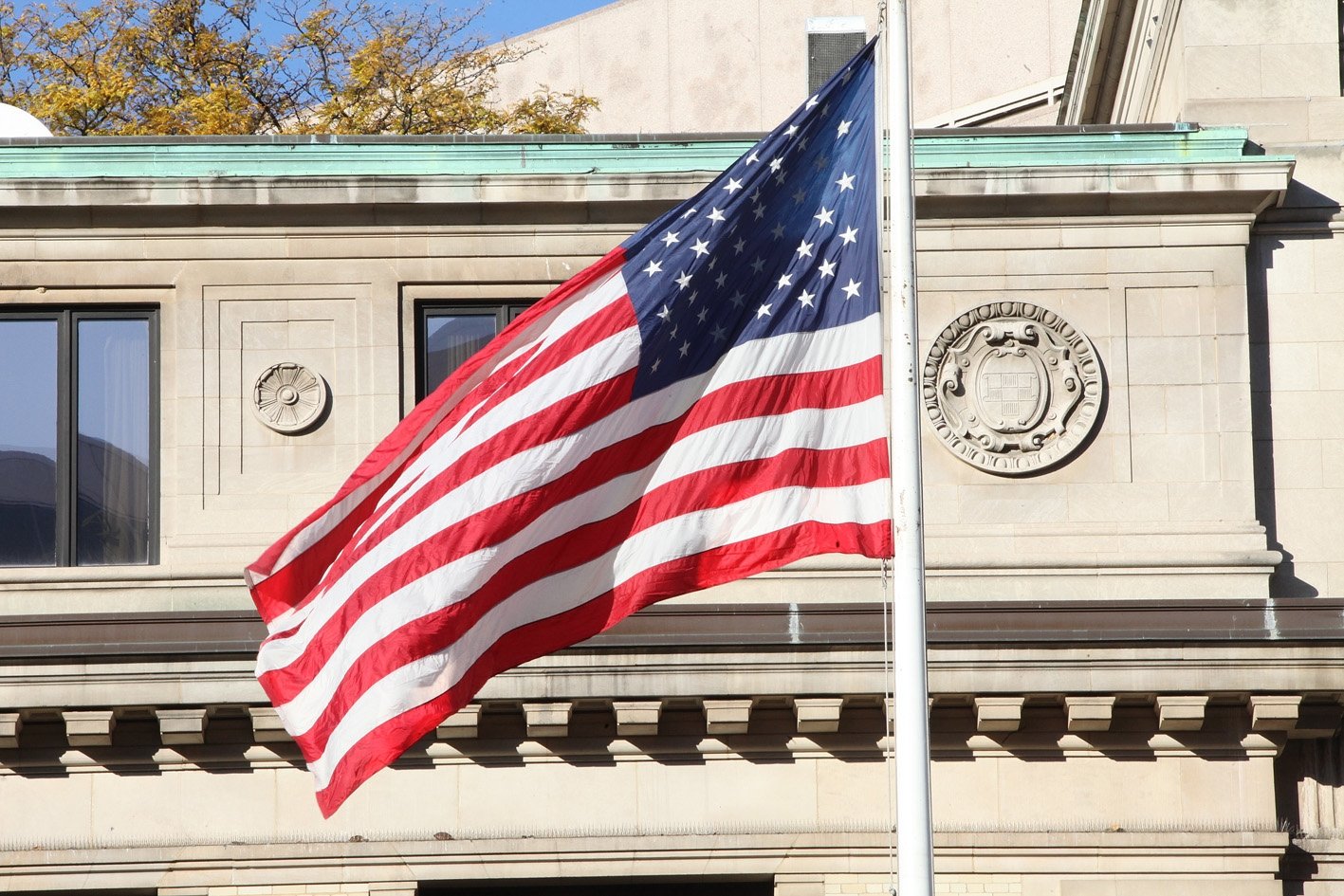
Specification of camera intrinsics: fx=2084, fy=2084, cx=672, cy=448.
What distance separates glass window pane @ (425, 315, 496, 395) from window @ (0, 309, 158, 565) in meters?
2.41

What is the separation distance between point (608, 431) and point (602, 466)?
0.19 metres

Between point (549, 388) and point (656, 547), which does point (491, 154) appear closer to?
point (549, 388)

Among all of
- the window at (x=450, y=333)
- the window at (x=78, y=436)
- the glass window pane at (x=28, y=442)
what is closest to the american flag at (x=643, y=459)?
the window at (x=450, y=333)

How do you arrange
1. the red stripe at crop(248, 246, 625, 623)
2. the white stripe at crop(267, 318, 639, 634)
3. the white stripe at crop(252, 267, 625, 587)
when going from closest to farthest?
the white stripe at crop(267, 318, 639, 634) → the white stripe at crop(252, 267, 625, 587) → the red stripe at crop(248, 246, 625, 623)

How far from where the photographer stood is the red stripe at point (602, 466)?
11062 mm

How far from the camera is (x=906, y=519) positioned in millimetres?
10781

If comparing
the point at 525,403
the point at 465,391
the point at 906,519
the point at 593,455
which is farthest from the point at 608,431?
the point at 906,519

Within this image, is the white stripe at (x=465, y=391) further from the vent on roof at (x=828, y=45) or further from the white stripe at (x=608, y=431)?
the vent on roof at (x=828, y=45)

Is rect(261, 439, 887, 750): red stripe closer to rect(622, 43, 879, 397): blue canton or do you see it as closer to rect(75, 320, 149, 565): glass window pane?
rect(622, 43, 879, 397): blue canton

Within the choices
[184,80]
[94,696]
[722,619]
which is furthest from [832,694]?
[184,80]

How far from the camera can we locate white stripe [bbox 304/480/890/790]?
11039 millimetres

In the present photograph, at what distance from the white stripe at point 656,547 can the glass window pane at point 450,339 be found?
24.7ft

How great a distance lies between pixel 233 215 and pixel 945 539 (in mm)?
6876

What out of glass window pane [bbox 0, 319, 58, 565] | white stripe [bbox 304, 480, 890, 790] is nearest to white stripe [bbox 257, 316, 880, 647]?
white stripe [bbox 304, 480, 890, 790]
